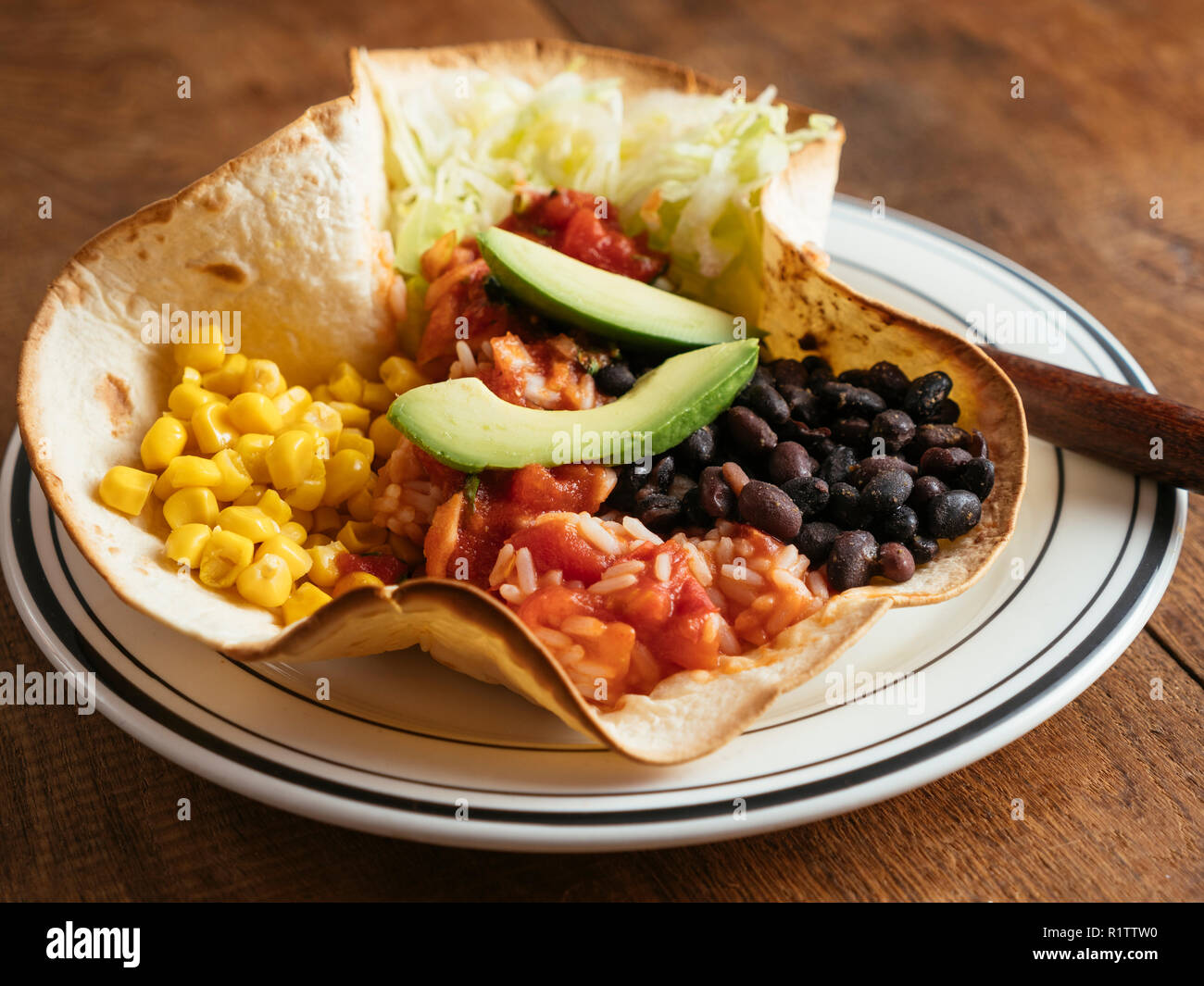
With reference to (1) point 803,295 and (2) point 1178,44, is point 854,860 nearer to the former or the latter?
(1) point 803,295

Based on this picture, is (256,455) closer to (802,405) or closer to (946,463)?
(802,405)

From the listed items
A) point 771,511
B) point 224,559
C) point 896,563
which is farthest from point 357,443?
point 896,563

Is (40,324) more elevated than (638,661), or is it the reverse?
(40,324)

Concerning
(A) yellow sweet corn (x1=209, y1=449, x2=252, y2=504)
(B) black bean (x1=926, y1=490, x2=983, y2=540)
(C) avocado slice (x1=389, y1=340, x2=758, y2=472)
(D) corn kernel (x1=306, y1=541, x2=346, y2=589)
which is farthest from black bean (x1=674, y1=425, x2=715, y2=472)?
(A) yellow sweet corn (x1=209, y1=449, x2=252, y2=504)

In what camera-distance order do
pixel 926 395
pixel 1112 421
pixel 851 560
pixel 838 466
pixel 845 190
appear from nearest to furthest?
pixel 851 560 < pixel 838 466 < pixel 926 395 < pixel 1112 421 < pixel 845 190

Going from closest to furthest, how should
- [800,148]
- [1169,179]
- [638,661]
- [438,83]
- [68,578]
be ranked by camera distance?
[638,661]
[68,578]
[800,148]
[438,83]
[1169,179]

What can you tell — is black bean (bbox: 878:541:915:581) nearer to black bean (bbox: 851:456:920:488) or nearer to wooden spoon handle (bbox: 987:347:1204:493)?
black bean (bbox: 851:456:920:488)
